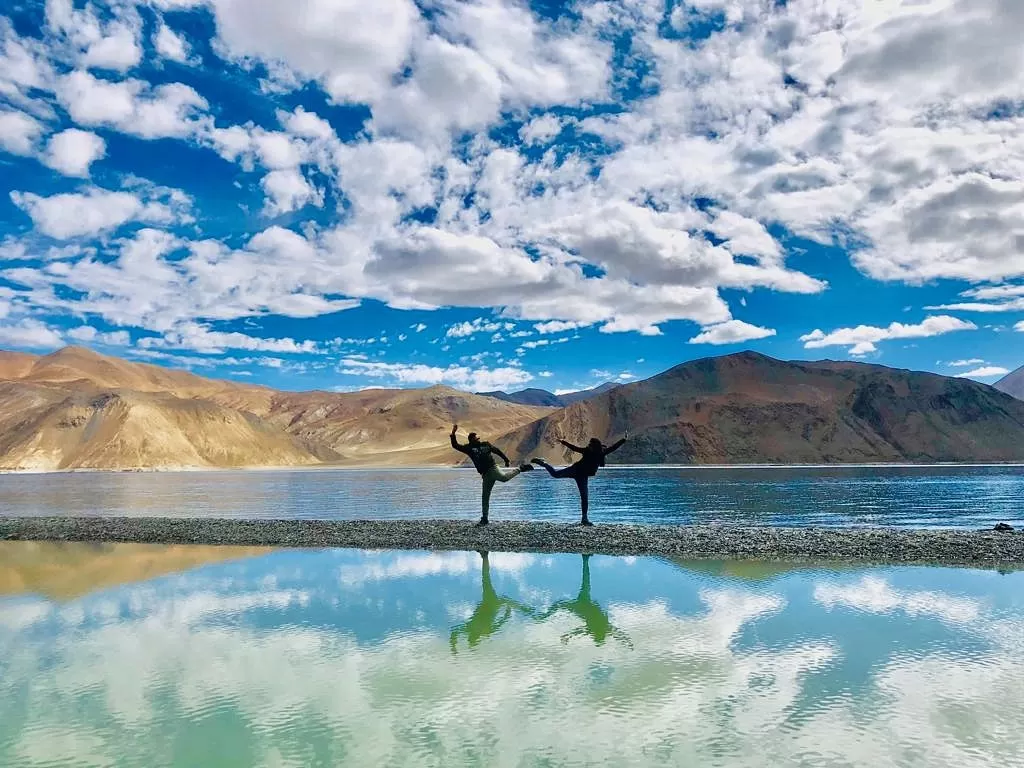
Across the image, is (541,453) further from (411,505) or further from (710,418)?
(411,505)

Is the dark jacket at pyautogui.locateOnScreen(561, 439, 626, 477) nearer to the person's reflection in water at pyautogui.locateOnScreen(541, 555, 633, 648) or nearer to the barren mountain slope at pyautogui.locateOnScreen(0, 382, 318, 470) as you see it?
the person's reflection in water at pyautogui.locateOnScreen(541, 555, 633, 648)

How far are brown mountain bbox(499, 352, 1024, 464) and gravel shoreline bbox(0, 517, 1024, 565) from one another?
9715 centimetres

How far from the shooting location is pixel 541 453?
139750mm

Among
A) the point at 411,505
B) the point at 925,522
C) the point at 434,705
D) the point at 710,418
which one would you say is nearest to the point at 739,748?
the point at 434,705

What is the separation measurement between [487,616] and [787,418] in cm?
12945

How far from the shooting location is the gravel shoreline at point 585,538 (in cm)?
1722

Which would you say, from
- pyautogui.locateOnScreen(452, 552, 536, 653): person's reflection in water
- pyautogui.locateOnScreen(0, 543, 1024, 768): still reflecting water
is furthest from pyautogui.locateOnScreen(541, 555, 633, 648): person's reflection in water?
pyautogui.locateOnScreen(452, 552, 536, 653): person's reflection in water

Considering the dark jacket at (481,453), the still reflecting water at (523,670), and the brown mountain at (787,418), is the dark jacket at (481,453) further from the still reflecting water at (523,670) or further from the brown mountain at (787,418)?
the brown mountain at (787,418)

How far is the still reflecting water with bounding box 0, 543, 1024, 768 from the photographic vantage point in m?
6.61

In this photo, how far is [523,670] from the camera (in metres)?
8.74

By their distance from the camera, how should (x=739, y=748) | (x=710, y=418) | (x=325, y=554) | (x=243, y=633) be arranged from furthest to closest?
1. (x=710, y=418)
2. (x=325, y=554)
3. (x=243, y=633)
4. (x=739, y=748)

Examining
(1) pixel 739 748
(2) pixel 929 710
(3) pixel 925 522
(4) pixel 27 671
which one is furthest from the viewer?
(3) pixel 925 522

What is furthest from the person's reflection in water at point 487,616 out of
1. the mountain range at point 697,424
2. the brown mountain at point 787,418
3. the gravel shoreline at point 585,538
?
the mountain range at point 697,424

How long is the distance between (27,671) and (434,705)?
16.6 ft
